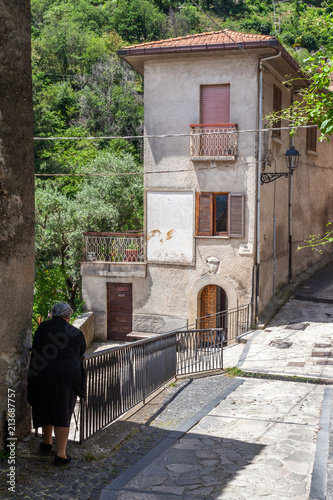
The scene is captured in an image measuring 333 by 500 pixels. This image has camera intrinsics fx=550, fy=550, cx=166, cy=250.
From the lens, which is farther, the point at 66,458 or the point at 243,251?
the point at 243,251

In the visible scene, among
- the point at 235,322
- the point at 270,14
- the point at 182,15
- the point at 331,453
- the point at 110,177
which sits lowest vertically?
the point at 235,322

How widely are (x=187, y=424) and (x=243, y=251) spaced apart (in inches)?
437

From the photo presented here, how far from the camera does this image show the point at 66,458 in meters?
5.10

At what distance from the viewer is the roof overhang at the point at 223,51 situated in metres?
16.3

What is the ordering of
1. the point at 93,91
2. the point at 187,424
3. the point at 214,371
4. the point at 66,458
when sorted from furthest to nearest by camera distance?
the point at 93,91
the point at 214,371
the point at 187,424
the point at 66,458

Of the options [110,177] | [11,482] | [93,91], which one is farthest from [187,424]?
[93,91]

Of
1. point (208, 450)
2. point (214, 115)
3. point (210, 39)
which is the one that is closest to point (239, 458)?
point (208, 450)

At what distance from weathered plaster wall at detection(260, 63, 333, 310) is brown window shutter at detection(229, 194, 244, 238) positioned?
2.38ft

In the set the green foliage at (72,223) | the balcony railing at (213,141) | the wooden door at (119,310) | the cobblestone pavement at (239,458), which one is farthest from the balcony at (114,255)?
the cobblestone pavement at (239,458)

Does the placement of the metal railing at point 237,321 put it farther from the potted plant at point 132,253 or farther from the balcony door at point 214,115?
the balcony door at point 214,115

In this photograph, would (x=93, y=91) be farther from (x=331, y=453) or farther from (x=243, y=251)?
(x=331, y=453)

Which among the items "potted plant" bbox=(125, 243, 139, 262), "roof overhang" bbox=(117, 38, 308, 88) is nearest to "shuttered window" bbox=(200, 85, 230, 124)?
"roof overhang" bbox=(117, 38, 308, 88)

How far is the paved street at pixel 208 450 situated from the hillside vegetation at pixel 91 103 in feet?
17.2

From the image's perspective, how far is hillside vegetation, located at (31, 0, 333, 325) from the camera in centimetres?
2077
